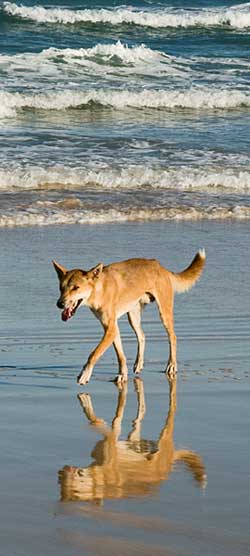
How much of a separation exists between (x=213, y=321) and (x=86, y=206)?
546 centimetres

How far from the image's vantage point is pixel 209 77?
26.2 m

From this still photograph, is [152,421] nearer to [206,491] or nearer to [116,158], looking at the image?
[206,491]

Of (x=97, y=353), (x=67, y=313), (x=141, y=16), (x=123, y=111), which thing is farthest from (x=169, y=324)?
(x=141, y=16)

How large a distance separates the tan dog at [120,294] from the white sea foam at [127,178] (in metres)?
7.10

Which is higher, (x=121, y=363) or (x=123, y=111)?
(x=123, y=111)

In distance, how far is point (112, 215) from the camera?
14.2 m

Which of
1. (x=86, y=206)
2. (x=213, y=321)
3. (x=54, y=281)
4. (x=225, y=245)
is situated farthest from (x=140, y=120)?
(x=213, y=321)

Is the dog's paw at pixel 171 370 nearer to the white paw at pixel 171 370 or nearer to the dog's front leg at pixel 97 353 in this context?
the white paw at pixel 171 370

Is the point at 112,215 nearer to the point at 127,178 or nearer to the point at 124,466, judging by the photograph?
the point at 127,178

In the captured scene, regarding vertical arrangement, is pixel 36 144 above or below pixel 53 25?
below

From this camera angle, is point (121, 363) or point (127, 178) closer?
point (121, 363)

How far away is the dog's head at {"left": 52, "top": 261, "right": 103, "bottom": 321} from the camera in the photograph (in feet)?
24.9

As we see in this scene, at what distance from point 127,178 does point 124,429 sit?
391 inches

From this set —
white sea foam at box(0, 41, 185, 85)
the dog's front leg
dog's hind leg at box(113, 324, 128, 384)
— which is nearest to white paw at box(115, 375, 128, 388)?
dog's hind leg at box(113, 324, 128, 384)
